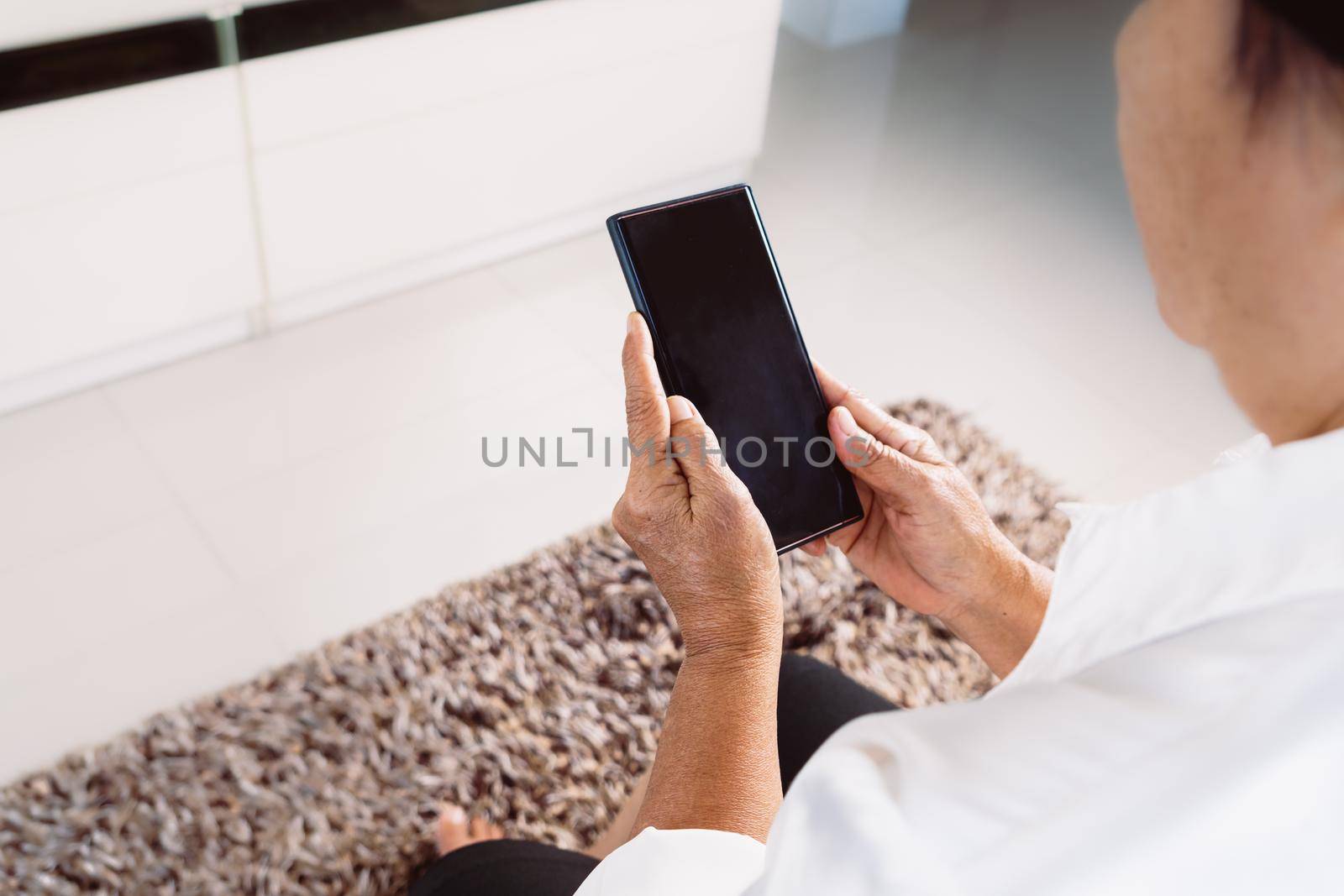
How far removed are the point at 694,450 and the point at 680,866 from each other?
322mm

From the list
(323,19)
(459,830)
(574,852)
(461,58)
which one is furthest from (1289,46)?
(461,58)

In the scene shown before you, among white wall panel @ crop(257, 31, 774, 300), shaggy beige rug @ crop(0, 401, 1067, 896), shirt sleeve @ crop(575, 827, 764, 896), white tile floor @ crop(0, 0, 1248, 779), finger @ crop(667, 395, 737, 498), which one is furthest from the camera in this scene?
white wall panel @ crop(257, 31, 774, 300)

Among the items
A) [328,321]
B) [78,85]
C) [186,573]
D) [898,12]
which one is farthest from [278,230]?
[898,12]

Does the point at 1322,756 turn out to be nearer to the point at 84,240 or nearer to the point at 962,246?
the point at 84,240

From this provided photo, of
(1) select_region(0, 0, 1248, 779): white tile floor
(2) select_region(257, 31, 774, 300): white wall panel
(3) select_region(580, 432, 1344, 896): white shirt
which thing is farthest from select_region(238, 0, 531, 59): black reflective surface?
(3) select_region(580, 432, 1344, 896): white shirt

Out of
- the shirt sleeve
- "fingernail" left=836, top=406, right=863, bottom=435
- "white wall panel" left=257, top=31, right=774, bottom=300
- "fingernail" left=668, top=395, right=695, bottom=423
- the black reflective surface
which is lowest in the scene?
"white wall panel" left=257, top=31, right=774, bottom=300

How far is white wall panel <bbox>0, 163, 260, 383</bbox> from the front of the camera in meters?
1.70

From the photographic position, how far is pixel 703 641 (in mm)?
825

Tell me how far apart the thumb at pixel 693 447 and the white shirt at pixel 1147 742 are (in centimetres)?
34

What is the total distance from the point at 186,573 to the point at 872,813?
4.64 ft

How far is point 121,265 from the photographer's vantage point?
1.80 meters

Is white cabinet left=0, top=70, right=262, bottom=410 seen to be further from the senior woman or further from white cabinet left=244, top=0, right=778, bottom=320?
the senior woman

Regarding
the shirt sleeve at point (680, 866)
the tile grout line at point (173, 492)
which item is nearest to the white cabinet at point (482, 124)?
the tile grout line at point (173, 492)

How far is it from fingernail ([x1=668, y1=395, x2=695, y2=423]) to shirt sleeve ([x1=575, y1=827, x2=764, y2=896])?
13.1 inches
